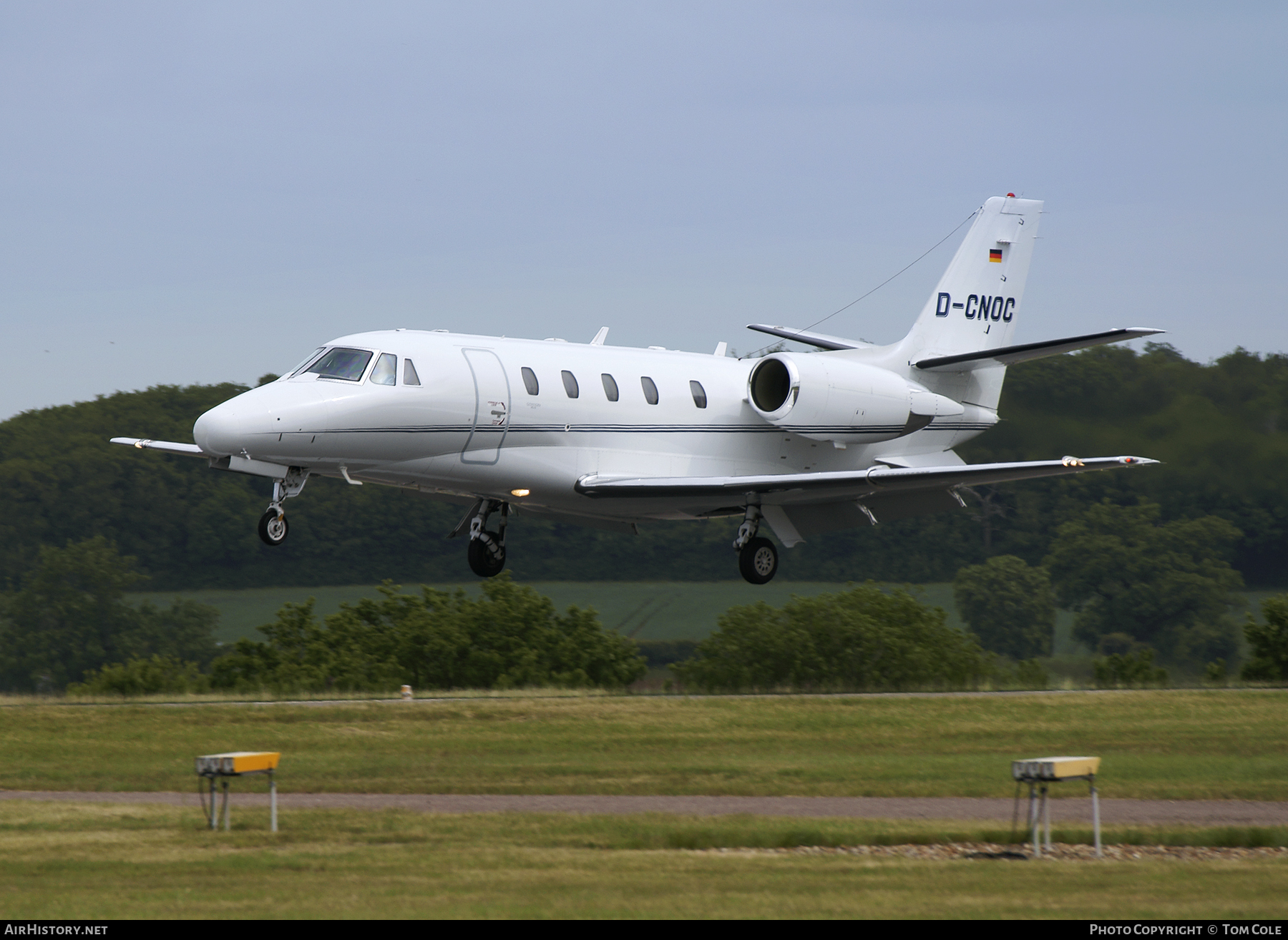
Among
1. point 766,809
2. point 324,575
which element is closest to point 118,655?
point 324,575

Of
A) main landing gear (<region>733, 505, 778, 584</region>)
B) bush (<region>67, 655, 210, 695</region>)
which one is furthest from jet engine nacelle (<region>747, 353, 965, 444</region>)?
bush (<region>67, 655, 210, 695</region>)

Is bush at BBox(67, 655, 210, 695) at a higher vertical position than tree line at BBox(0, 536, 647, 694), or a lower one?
lower

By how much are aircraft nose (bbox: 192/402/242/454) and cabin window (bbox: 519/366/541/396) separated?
4462mm

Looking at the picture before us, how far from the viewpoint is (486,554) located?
25328 mm

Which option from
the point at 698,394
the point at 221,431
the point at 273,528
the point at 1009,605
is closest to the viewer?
the point at 221,431

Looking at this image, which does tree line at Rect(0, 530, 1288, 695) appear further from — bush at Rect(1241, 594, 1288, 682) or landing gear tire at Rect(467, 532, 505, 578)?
landing gear tire at Rect(467, 532, 505, 578)

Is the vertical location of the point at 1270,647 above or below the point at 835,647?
above

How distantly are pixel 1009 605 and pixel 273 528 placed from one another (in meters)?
50.3

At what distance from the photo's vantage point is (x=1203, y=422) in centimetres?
3781

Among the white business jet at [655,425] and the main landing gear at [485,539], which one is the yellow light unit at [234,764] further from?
the main landing gear at [485,539]

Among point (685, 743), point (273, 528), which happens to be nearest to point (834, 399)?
point (685, 743)

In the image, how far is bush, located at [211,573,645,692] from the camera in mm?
45469

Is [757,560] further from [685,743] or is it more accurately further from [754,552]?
[685,743]
